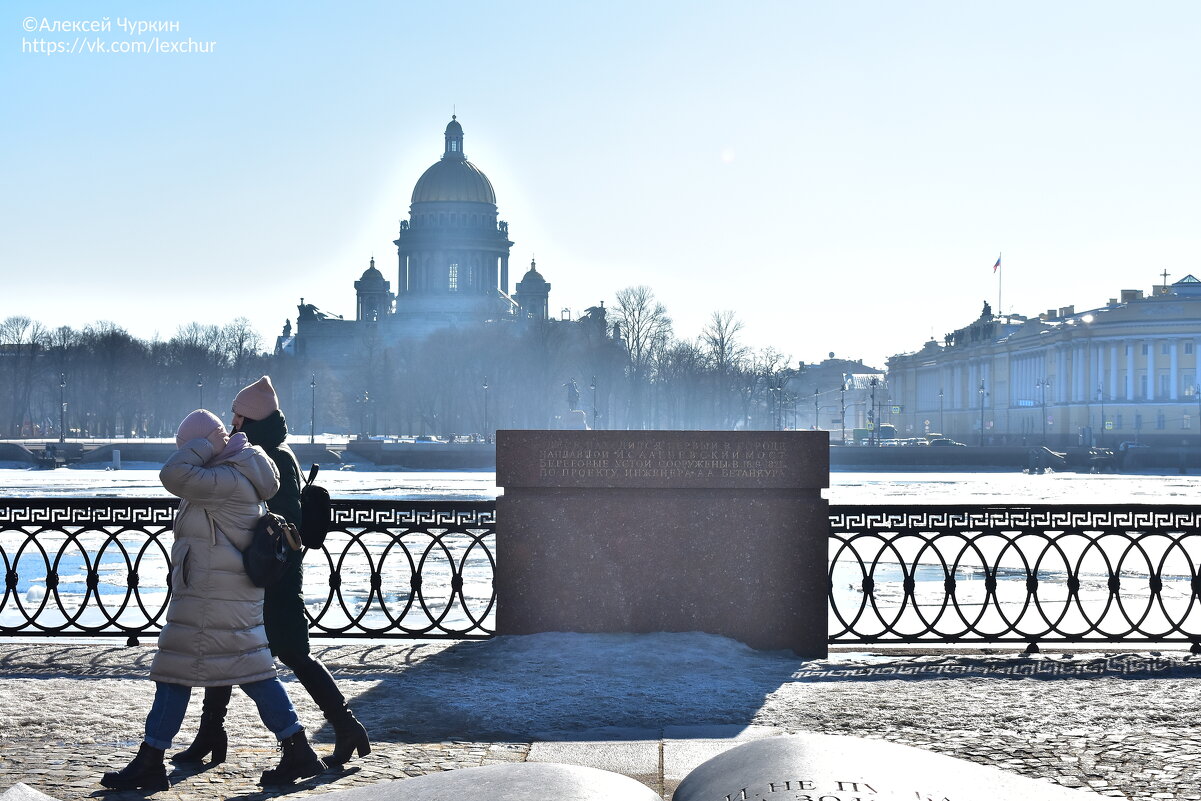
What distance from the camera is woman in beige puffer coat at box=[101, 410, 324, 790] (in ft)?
17.5

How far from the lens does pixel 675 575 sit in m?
8.62

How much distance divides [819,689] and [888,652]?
145 cm

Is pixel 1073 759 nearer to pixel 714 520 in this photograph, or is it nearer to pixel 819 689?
pixel 819 689

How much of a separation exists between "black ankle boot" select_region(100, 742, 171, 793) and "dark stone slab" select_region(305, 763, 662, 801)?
1799mm

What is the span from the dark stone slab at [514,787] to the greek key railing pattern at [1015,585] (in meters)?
5.11

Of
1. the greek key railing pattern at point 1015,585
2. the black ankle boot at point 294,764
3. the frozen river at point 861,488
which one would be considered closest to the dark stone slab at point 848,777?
the black ankle boot at point 294,764

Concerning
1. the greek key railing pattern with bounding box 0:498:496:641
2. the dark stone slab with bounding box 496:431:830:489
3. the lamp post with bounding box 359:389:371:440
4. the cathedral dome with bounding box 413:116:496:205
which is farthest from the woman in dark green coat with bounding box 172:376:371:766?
the cathedral dome with bounding box 413:116:496:205

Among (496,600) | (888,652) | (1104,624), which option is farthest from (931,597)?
(496,600)

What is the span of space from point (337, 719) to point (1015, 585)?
32.2 ft

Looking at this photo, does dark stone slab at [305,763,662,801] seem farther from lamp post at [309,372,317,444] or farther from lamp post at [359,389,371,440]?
lamp post at [359,389,371,440]

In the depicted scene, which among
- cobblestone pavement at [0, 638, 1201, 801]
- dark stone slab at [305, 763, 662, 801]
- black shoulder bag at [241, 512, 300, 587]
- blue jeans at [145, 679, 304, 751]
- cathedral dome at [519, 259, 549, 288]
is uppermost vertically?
cathedral dome at [519, 259, 549, 288]

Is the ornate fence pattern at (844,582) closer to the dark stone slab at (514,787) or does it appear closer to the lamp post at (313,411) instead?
the dark stone slab at (514,787)

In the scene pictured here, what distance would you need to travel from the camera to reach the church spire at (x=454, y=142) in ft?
418

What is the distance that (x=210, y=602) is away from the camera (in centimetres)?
536
